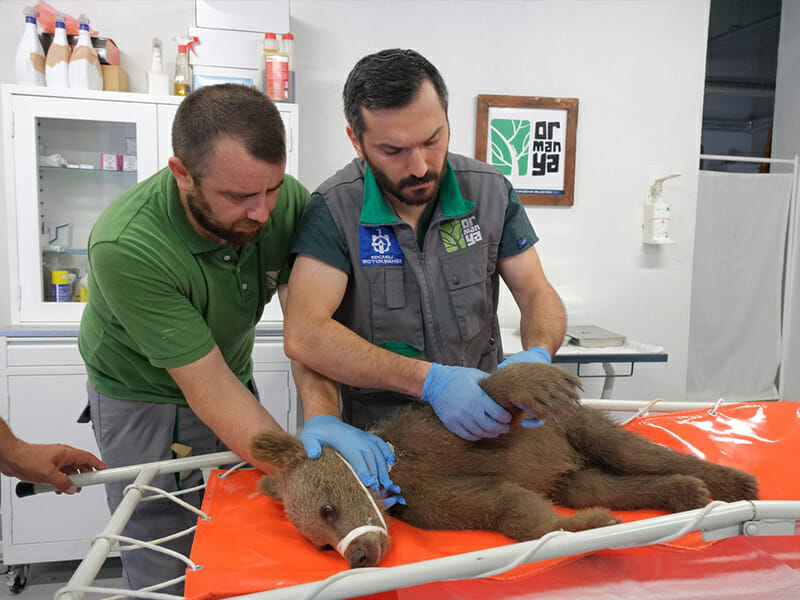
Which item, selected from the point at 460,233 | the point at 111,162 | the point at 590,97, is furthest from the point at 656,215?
the point at 111,162

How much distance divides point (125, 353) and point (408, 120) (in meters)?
1.00

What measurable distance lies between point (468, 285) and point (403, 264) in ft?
0.57

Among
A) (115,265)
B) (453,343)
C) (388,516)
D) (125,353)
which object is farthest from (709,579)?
(125,353)

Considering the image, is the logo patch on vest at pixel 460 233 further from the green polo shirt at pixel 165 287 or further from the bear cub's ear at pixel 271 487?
the bear cub's ear at pixel 271 487

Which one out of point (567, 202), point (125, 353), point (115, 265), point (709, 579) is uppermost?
point (567, 202)

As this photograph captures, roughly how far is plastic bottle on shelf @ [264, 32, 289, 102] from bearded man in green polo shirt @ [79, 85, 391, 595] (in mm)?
1271

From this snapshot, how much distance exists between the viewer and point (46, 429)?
8.56 ft

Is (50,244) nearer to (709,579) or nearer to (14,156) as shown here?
(14,156)

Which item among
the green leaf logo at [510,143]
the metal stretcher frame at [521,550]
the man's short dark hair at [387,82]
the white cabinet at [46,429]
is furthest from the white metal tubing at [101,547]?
the green leaf logo at [510,143]

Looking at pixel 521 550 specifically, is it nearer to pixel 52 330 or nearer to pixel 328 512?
pixel 328 512

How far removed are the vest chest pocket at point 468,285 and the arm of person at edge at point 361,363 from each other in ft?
0.74

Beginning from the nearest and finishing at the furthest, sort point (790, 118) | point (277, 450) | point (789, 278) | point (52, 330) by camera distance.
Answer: point (277, 450), point (52, 330), point (789, 278), point (790, 118)

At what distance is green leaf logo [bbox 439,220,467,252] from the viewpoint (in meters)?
1.46

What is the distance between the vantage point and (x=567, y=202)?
11.6ft
